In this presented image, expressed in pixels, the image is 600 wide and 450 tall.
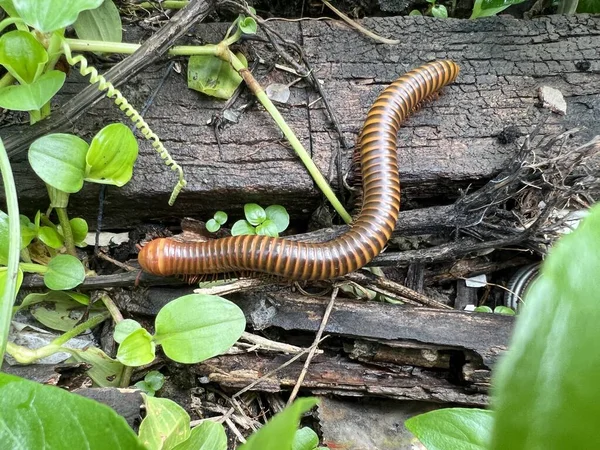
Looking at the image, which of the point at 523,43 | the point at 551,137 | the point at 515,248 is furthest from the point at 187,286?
the point at 523,43

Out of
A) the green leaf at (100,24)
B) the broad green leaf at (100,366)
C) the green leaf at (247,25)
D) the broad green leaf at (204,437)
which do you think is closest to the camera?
the broad green leaf at (204,437)

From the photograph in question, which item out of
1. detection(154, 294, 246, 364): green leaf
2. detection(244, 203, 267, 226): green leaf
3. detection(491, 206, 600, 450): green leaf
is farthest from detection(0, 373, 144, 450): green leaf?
detection(244, 203, 267, 226): green leaf

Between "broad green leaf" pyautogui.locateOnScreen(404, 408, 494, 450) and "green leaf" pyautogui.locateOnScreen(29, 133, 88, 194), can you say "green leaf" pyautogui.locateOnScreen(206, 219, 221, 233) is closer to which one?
"green leaf" pyautogui.locateOnScreen(29, 133, 88, 194)

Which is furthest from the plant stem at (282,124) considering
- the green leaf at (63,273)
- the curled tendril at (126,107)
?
the green leaf at (63,273)

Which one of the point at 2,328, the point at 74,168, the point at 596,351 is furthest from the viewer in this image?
the point at 74,168

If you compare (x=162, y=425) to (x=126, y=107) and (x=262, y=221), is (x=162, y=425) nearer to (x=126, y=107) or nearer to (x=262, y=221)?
(x=262, y=221)

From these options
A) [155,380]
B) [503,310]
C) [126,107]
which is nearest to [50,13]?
[126,107]

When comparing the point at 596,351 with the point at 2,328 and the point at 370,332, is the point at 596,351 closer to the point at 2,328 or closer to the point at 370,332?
the point at 2,328

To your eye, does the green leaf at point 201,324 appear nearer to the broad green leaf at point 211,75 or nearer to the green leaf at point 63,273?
the green leaf at point 63,273
